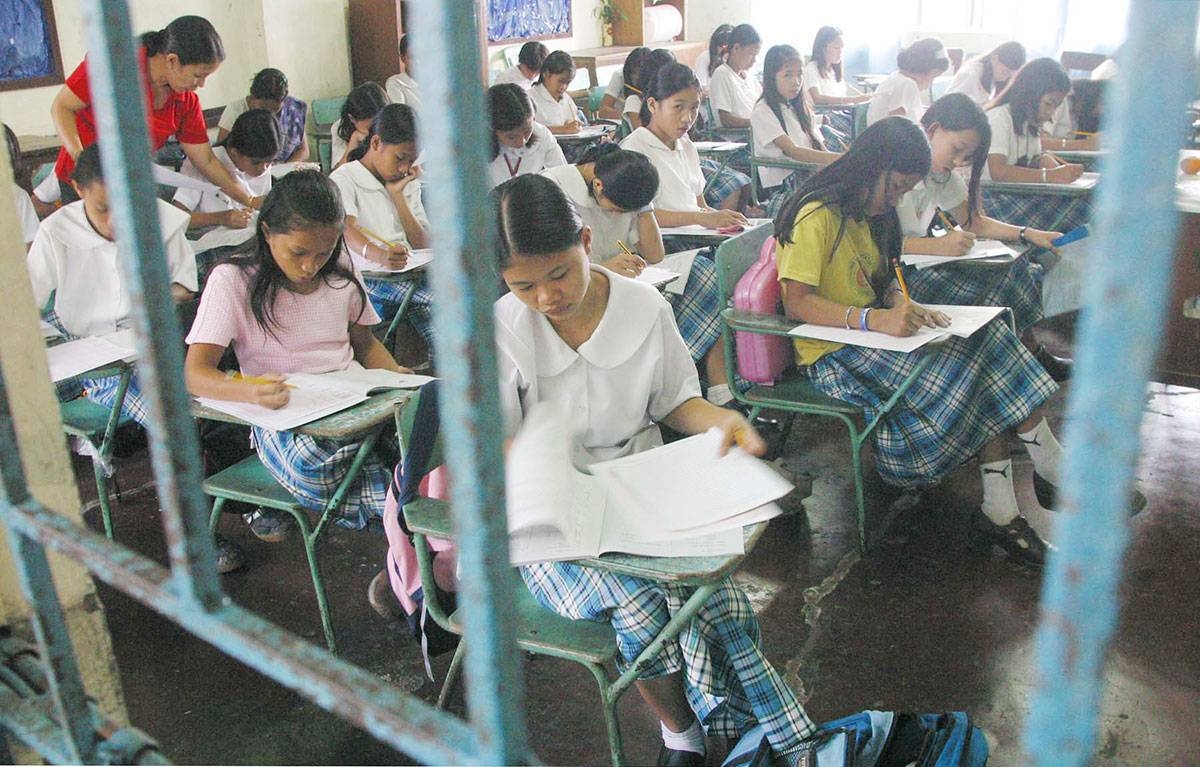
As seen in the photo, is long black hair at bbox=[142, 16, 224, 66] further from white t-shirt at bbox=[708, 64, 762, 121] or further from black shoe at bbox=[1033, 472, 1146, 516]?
white t-shirt at bbox=[708, 64, 762, 121]

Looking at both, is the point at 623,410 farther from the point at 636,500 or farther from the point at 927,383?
the point at 927,383

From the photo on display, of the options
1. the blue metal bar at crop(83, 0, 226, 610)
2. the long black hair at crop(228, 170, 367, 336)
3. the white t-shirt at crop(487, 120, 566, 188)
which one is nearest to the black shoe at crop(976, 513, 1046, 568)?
the long black hair at crop(228, 170, 367, 336)

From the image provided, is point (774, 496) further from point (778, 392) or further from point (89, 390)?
point (89, 390)

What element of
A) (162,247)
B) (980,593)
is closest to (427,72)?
(162,247)

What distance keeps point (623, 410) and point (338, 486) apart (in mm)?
619

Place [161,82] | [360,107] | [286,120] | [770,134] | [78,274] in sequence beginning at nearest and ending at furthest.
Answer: [78,274]
[161,82]
[360,107]
[770,134]
[286,120]

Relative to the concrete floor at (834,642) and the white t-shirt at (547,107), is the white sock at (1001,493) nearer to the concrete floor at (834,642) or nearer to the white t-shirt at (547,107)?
the concrete floor at (834,642)

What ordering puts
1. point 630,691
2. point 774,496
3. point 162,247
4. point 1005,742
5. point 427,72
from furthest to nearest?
point 630,691, point 1005,742, point 774,496, point 162,247, point 427,72

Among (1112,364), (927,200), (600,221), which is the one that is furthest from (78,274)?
(1112,364)

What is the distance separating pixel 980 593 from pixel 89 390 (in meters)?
2.09

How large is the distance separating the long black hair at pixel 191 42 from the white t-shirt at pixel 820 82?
457 centimetres

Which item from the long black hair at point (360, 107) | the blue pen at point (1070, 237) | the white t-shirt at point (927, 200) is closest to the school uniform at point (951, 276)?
the white t-shirt at point (927, 200)

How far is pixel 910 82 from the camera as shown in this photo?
5.71 metres

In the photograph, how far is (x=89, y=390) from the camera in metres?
2.44
